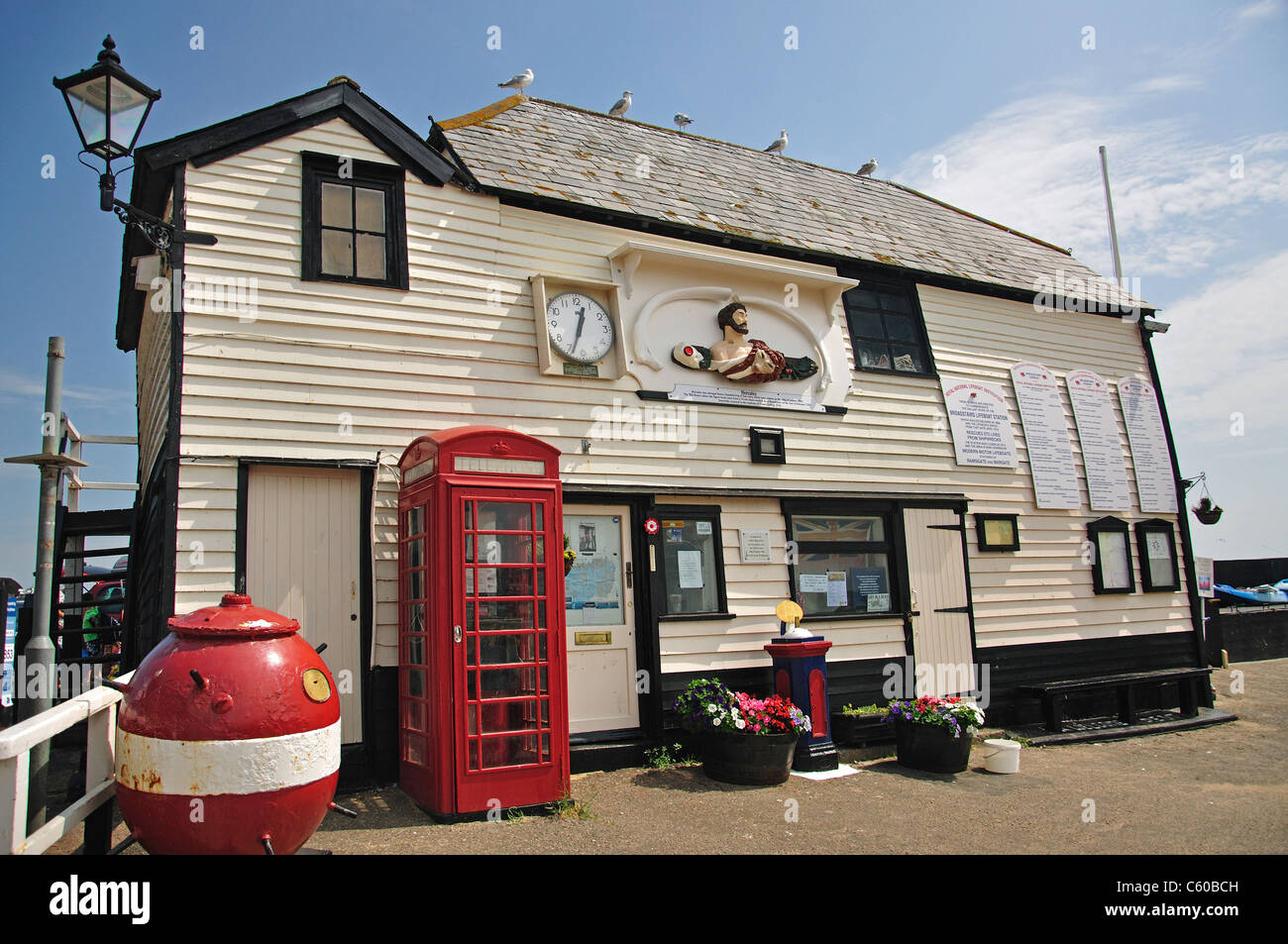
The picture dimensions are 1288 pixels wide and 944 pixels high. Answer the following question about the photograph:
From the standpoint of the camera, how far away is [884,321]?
1100 cm

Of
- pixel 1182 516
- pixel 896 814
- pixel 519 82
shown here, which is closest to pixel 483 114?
pixel 519 82

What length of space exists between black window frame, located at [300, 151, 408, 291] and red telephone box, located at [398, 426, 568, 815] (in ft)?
6.31

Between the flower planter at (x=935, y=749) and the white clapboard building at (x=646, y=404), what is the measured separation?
104 centimetres

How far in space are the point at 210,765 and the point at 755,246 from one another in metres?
8.00

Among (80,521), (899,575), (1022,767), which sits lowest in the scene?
(1022,767)

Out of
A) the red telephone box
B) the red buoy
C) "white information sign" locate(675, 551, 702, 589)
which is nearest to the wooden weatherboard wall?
"white information sign" locate(675, 551, 702, 589)

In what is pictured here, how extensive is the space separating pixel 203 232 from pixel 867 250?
305 inches

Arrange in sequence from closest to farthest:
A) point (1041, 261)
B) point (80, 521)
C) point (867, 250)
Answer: point (80, 521)
point (867, 250)
point (1041, 261)

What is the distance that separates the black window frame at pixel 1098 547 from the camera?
11664 mm

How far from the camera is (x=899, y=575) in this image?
32.8 feet

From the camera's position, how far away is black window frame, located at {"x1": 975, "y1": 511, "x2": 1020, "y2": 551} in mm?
10781
